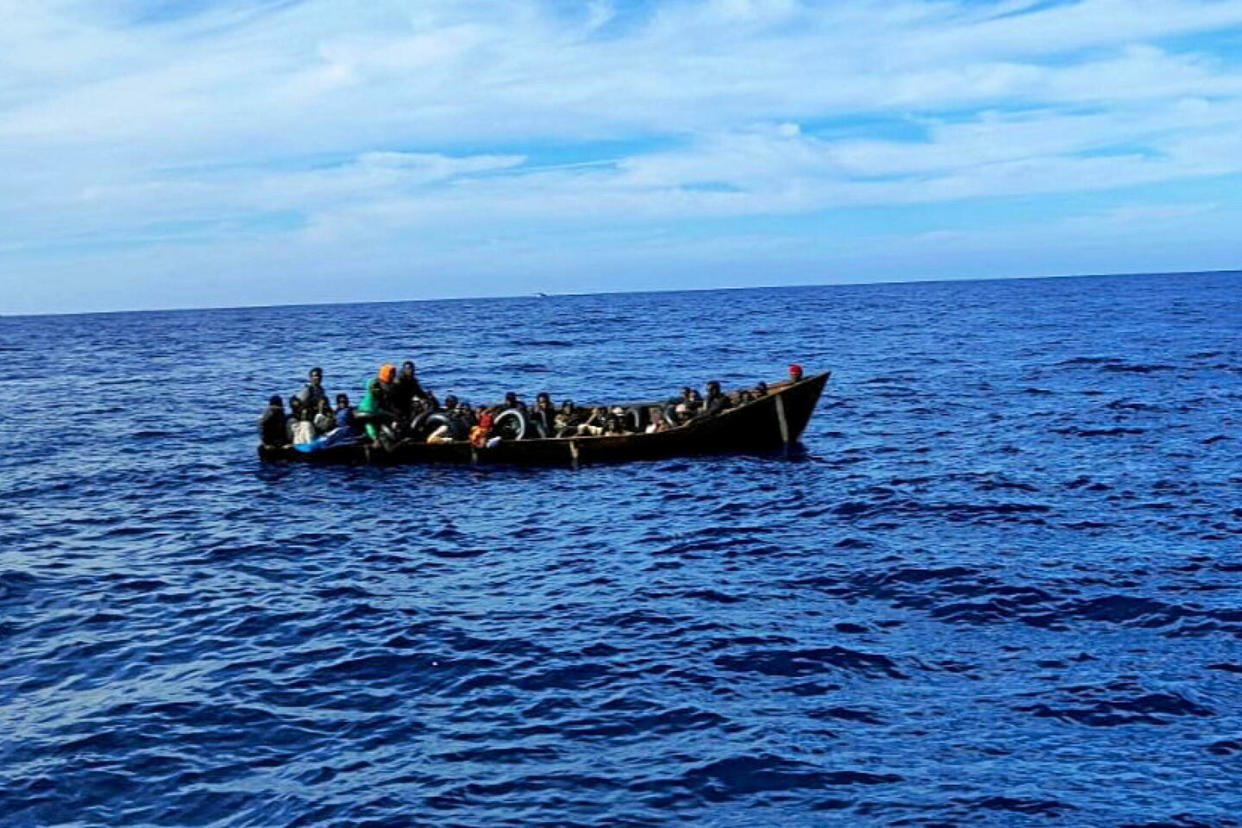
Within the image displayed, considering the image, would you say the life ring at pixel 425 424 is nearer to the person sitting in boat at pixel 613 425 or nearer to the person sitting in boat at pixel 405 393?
the person sitting in boat at pixel 405 393

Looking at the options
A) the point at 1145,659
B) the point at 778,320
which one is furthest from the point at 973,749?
the point at 778,320

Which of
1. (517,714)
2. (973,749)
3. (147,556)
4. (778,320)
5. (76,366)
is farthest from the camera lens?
(778,320)

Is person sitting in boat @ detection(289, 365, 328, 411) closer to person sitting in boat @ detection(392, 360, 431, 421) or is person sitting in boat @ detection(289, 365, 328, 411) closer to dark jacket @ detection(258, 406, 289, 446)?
dark jacket @ detection(258, 406, 289, 446)

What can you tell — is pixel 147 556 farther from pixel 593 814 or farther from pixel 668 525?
pixel 593 814

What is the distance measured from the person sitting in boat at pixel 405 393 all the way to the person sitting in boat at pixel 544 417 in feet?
11.0

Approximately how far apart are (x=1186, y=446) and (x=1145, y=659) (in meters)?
17.1

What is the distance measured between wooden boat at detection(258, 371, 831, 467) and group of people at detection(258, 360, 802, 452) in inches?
12.7

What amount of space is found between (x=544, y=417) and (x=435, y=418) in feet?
9.62

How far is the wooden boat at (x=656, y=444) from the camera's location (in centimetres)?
2894

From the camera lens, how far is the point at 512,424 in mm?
29812

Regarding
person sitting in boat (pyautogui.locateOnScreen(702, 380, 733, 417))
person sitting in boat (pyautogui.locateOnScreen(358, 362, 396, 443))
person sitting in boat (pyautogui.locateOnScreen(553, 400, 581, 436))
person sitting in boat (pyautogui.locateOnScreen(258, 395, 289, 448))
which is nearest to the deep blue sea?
person sitting in boat (pyautogui.locateOnScreen(258, 395, 289, 448))

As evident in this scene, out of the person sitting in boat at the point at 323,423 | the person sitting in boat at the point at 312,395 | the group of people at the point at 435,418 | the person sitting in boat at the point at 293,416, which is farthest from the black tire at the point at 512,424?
the person sitting in boat at the point at 293,416

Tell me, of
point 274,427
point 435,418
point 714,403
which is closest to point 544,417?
point 435,418

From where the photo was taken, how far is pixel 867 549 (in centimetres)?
1983
